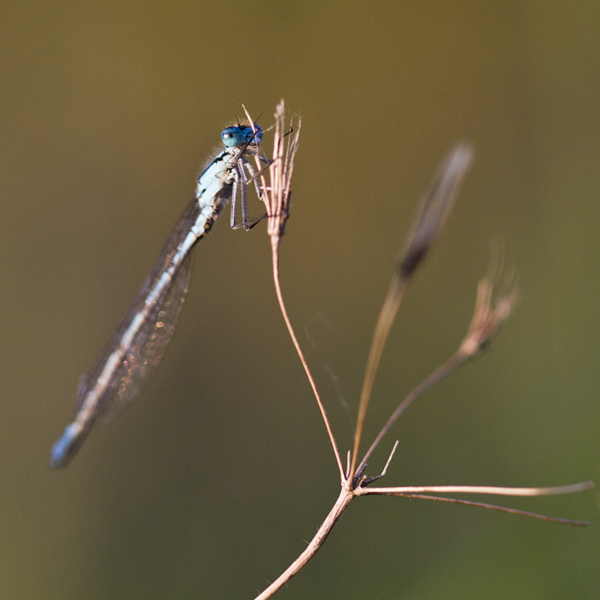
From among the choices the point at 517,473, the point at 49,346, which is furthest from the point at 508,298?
the point at 49,346

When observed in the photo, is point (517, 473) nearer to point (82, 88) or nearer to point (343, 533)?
point (343, 533)

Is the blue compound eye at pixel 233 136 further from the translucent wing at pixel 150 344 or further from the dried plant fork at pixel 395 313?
the dried plant fork at pixel 395 313

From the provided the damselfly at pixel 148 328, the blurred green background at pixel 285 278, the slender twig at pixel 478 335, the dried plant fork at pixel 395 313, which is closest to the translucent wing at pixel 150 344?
the damselfly at pixel 148 328

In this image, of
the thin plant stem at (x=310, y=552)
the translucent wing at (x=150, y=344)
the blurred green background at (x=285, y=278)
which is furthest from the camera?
the blurred green background at (x=285, y=278)

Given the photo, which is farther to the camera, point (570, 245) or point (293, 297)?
point (293, 297)

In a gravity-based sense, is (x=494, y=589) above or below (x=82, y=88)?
below

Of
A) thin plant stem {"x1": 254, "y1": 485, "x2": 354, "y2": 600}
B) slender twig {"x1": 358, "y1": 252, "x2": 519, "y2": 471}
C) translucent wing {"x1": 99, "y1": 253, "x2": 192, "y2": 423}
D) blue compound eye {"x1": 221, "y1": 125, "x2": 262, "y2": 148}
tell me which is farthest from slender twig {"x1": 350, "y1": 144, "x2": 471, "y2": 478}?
translucent wing {"x1": 99, "y1": 253, "x2": 192, "y2": 423}

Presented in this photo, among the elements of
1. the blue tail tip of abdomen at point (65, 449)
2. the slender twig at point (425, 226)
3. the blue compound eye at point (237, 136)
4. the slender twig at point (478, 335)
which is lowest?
the slender twig at point (478, 335)
